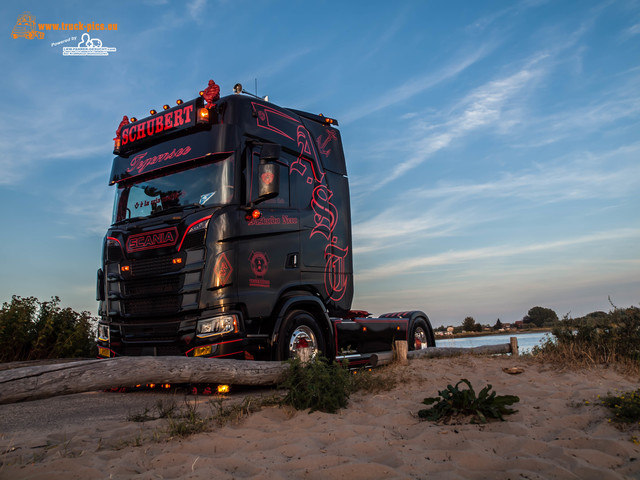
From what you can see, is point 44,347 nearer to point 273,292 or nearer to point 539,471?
Answer: point 273,292

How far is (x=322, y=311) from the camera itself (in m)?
7.22

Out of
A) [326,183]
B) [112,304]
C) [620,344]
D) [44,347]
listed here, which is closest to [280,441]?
[112,304]

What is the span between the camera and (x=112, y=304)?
6.82 metres

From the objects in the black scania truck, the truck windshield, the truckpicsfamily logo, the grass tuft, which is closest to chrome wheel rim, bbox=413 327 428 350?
the grass tuft

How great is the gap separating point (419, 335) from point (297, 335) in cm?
425

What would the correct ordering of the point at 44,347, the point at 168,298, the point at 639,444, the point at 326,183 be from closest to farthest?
the point at 639,444 < the point at 168,298 < the point at 326,183 < the point at 44,347

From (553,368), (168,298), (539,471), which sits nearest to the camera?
(539,471)

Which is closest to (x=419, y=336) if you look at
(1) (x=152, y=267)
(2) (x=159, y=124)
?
(1) (x=152, y=267)

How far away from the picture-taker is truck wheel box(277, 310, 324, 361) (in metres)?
6.38

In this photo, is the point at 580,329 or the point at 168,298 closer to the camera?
the point at 168,298

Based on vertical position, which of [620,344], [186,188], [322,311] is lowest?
[620,344]

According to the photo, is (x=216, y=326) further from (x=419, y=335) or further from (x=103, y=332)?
(x=419, y=335)

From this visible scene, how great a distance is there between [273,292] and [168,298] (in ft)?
4.58

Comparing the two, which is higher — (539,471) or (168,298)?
(168,298)
